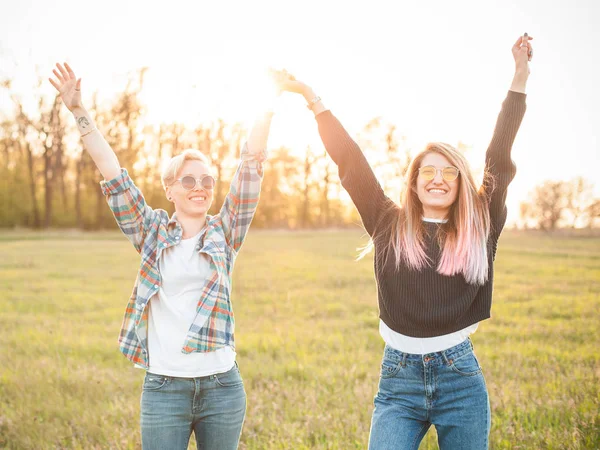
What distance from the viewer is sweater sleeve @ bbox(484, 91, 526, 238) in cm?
348

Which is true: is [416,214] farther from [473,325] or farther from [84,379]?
[84,379]

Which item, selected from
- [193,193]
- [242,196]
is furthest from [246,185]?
[193,193]

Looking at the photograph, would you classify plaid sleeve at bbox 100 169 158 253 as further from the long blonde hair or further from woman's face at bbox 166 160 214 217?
the long blonde hair

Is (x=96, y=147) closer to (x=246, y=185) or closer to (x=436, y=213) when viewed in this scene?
(x=246, y=185)

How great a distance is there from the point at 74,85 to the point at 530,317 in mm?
10314

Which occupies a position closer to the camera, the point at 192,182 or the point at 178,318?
the point at 178,318

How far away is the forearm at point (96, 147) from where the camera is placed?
331 cm

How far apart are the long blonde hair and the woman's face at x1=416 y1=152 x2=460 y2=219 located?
3 centimetres

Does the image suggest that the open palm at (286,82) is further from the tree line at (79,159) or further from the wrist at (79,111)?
the tree line at (79,159)

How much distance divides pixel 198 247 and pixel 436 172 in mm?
1456

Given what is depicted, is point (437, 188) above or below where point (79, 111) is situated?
below

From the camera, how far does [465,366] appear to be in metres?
3.14

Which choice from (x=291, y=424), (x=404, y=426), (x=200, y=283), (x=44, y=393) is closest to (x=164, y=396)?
(x=200, y=283)

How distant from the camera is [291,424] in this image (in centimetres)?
516
